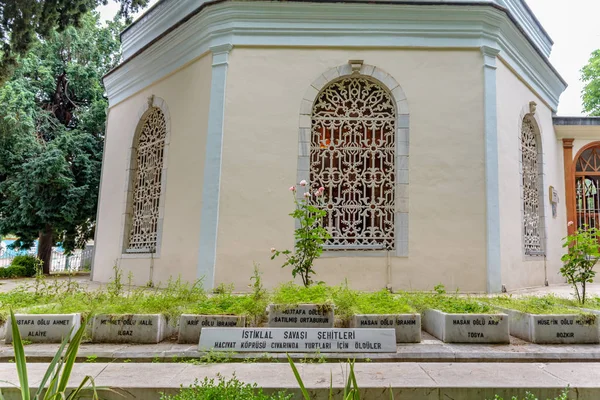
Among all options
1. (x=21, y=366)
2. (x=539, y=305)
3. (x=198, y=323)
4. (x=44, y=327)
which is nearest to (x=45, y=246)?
(x=44, y=327)

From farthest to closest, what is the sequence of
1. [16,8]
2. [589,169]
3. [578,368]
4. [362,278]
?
[589,169]
[16,8]
[362,278]
[578,368]

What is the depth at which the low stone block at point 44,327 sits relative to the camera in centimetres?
401

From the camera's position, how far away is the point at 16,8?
26.8ft

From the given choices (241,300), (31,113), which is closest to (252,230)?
(241,300)

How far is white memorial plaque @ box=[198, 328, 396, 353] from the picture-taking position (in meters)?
3.64

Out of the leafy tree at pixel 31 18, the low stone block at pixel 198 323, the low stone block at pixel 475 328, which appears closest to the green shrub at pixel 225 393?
the low stone block at pixel 198 323

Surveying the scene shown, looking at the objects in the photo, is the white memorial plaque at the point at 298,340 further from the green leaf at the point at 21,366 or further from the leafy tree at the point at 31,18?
the leafy tree at the point at 31,18

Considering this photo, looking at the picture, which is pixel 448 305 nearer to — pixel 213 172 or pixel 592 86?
pixel 213 172

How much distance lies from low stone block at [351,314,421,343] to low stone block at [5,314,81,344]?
2725mm

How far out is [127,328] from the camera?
4.05 metres

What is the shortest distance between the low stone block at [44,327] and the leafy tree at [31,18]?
22.1 feet

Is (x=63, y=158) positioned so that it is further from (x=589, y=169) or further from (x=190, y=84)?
(x=589, y=169)

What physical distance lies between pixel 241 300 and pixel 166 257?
408 centimetres

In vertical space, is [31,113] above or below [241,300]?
above
